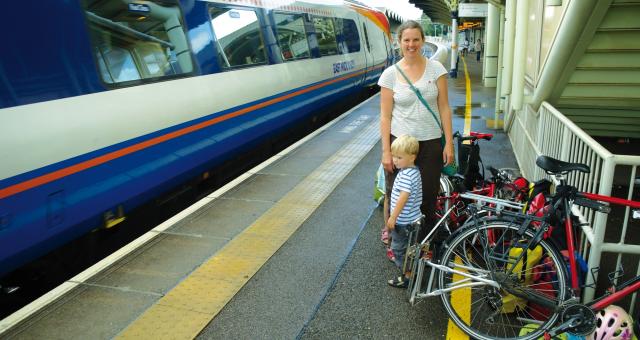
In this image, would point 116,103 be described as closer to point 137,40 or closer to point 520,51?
point 137,40

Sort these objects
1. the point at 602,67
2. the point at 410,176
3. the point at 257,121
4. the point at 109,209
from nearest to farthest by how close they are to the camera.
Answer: the point at 410,176 → the point at 109,209 → the point at 602,67 → the point at 257,121

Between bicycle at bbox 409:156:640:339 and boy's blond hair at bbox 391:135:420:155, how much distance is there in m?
0.55

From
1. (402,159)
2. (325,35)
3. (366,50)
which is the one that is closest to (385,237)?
(402,159)

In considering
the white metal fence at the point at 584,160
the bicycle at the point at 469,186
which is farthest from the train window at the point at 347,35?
the bicycle at the point at 469,186

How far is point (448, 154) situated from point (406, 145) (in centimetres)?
55

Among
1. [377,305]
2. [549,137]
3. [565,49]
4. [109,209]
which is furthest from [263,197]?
[565,49]

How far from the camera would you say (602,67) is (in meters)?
4.70

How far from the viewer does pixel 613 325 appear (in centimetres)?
234

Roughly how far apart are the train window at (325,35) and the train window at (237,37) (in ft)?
9.11

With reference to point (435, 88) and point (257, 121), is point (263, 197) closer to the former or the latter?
point (257, 121)

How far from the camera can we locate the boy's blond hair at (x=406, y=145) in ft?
9.80

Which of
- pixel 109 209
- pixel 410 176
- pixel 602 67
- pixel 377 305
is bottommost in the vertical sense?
pixel 377 305

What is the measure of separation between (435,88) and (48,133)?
9.49 ft

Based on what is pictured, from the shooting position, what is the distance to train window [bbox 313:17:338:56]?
9594 mm
